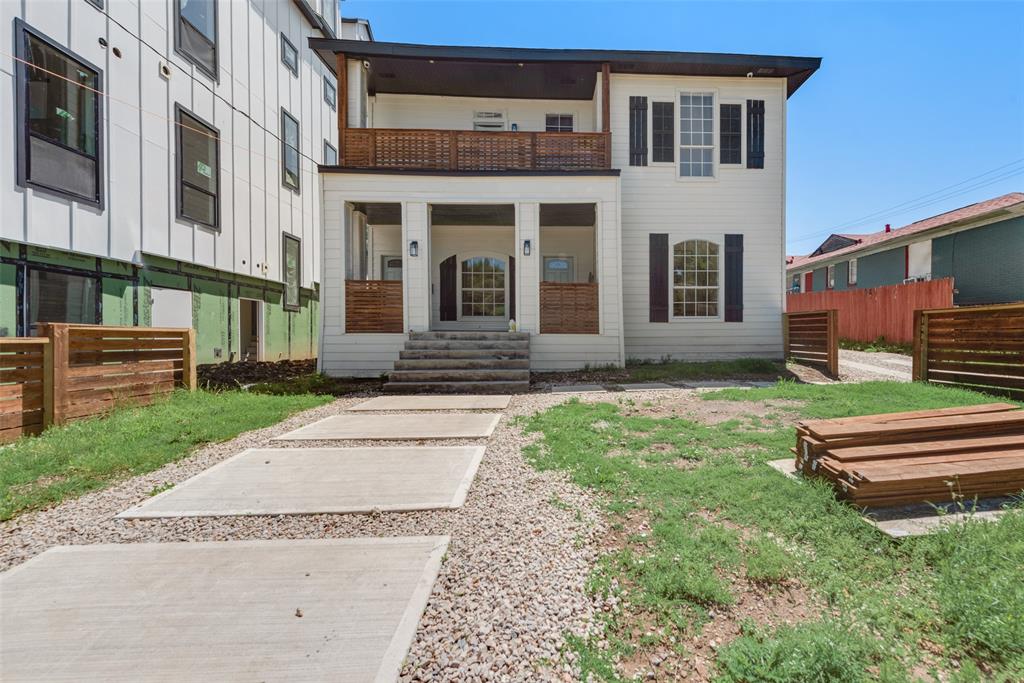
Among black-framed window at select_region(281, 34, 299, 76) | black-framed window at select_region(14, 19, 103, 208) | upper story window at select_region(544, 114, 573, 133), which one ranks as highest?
black-framed window at select_region(281, 34, 299, 76)

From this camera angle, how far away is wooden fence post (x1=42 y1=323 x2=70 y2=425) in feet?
15.0

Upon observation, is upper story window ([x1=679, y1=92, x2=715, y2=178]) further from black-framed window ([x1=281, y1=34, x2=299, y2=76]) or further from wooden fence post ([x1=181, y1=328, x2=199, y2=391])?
black-framed window ([x1=281, y1=34, x2=299, y2=76])

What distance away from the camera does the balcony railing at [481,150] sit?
29.9ft

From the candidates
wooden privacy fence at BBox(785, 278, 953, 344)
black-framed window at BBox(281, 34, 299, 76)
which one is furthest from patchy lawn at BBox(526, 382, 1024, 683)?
black-framed window at BBox(281, 34, 299, 76)

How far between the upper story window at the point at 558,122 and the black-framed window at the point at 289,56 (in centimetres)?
802

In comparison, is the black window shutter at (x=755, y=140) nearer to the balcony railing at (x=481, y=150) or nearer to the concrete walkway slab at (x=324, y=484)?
the balcony railing at (x=481, y=150)

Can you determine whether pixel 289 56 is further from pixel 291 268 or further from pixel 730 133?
pixel 730 133

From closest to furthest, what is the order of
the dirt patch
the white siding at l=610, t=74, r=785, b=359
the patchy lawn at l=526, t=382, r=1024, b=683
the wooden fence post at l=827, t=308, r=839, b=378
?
the patchy lawn at l=526, t=382, r=1024, b=683 < the dirt patch < the wooden fence post at l=827, t=308, r=839, b=378 < the white siding at l=610, t=74, r=785, b=359

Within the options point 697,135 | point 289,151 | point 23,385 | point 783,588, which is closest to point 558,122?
point 697,135

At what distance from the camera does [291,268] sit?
1312 centimetres

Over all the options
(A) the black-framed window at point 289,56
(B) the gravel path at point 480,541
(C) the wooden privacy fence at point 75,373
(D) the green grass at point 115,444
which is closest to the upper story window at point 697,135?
(B) the gravel path at point 480,541

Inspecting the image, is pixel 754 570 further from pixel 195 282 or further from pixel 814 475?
pixel 195 282

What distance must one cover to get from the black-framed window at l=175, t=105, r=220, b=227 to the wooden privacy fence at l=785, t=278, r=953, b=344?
53.4ft

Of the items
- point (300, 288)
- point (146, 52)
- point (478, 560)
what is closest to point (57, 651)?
point (478, 560)
